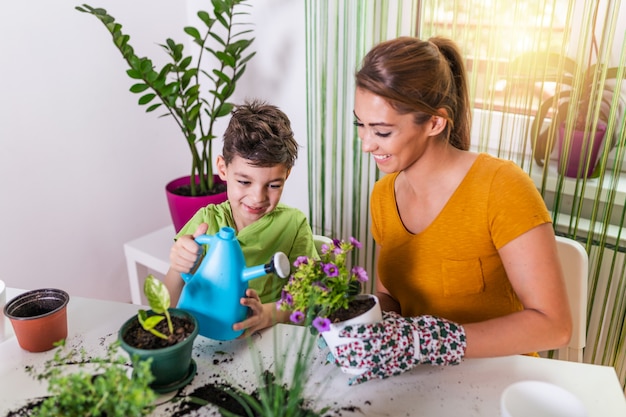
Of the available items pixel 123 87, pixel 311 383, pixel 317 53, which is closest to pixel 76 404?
pixel 311 383

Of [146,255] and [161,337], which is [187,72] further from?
[161,337]

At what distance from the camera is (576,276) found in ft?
3.92

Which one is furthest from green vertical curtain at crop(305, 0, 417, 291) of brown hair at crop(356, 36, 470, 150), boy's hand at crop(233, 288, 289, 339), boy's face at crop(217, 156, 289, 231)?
boy's hand at crop(233, 288, 289, 339)

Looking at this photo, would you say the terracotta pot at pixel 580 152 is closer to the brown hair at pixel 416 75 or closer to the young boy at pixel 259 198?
the brown hair at pixel 416 75

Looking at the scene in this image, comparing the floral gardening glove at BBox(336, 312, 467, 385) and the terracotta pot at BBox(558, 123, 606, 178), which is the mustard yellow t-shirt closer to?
the floral gardening glove at BBox(336, 312, 467, 385)

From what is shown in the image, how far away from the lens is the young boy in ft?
3.87

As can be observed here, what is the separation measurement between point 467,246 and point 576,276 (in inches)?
→ 11.4

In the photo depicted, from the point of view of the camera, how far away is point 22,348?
3.23 ft

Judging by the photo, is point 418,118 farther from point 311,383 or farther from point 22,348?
point 22,348

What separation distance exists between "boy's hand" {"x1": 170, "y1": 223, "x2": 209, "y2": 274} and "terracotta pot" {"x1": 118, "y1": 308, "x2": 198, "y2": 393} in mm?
125

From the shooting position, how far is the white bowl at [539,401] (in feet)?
2.62

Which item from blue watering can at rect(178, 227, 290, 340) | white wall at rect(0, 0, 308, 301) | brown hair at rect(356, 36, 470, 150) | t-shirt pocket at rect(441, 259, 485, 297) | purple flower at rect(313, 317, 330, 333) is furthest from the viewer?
white wall at rect(0, 0, 308, 301)

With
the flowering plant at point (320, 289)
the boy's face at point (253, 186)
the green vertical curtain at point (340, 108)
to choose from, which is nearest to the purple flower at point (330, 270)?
the flowering plant at point (320, 289)

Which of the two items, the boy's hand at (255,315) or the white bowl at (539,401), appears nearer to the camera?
the white bowl at (539,401)
